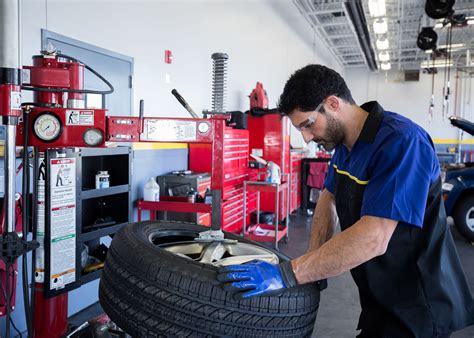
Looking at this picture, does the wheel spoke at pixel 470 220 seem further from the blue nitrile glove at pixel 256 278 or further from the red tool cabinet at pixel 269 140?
the blue nitrile glove at pixel 256 278

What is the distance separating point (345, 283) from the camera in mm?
3457

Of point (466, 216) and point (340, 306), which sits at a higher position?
point (466, 216)

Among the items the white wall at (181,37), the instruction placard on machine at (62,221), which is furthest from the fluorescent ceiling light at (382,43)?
the instruction placard on machine at (62,221)

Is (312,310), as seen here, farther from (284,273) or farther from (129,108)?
(129,108)

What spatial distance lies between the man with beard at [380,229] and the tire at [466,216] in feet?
12.9

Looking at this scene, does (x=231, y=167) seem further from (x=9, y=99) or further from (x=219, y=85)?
(x=9, y=99)

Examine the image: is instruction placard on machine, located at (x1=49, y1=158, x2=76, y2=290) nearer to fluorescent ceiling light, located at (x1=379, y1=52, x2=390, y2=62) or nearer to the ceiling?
the ceiling

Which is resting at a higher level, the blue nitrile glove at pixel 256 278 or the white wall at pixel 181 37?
the white wall at pixel 181 37

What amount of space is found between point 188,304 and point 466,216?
4.58 metres

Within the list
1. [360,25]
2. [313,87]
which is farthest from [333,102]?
[360,25]

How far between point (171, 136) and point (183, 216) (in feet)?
7.61

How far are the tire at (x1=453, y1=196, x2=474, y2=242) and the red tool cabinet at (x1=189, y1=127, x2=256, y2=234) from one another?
256 cm

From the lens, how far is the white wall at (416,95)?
12812 mm

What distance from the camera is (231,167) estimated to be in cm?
450
